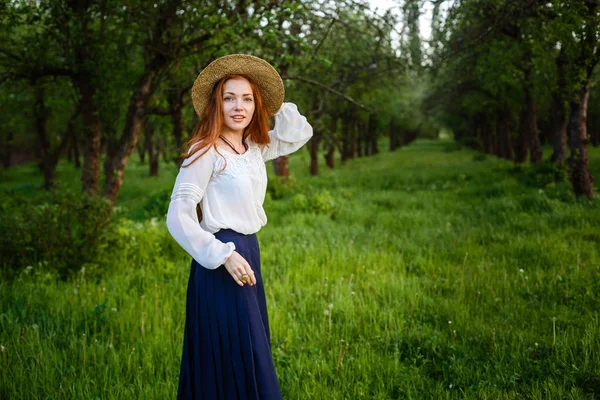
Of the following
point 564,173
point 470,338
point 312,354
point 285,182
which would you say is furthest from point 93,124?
point 564,173

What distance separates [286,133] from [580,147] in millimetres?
8807

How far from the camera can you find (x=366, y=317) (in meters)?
4.36

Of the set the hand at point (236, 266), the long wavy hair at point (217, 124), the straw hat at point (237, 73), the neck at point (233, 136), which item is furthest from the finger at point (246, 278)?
the straw hat at point (237, 73)

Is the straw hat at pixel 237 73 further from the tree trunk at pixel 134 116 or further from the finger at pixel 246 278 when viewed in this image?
the tree trunk at pixel 134 116

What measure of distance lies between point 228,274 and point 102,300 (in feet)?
10.1

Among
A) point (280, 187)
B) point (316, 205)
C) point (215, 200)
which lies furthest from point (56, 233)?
point (280, 187)

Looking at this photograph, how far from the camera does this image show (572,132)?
945 centimetres

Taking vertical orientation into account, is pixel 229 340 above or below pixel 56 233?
below

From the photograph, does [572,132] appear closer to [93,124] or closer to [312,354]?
[312,354]

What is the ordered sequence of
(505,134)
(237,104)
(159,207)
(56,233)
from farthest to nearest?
(505,134) < (159,207) < (56,233) < (237,104)

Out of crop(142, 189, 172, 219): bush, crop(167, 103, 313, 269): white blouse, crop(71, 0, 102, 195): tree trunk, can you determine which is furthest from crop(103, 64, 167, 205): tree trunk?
crop(167, 103, 313, 269): white blouse

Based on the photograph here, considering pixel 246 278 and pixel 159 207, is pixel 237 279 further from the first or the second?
pixel 159 207

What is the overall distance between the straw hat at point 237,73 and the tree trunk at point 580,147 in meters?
8.84

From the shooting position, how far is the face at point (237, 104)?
2469mm
